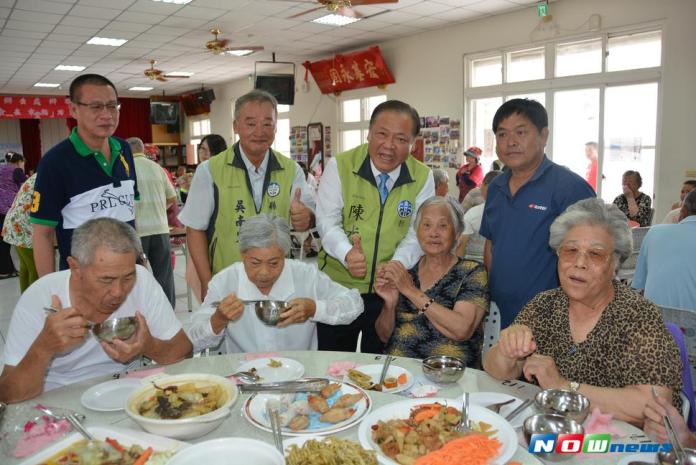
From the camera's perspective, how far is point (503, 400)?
1471 millimetres

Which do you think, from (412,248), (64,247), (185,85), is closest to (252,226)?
(412,248)

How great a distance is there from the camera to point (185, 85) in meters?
14.5

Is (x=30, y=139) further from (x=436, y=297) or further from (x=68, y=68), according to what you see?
(x=436, y=297)

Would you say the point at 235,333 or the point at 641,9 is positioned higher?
the point at 641,9

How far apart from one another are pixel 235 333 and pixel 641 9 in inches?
242

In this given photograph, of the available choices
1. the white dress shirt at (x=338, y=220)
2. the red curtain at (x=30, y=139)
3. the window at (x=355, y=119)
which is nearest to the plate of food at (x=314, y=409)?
the white dress shirt at (x=338, y=220)

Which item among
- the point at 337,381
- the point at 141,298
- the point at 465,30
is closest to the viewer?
the point at 337,381

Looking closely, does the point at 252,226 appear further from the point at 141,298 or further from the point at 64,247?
the point at 64,247

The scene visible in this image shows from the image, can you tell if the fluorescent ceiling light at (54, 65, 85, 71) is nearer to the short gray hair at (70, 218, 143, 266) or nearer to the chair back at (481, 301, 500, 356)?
the short gray hair at (70, 218, 143, 266)

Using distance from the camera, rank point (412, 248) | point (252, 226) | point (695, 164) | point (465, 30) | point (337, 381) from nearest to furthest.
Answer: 1. point (337, 381)
2. point (252, 226)
3. point (412, 248)
4. point (695, 164)
5. point (465, 30)

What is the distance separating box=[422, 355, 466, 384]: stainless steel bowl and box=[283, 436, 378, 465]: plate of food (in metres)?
0.46

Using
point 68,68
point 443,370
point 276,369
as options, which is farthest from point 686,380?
point 68,68

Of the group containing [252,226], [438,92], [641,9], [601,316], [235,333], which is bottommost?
[235,333]

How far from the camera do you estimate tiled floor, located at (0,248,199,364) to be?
530 cm
